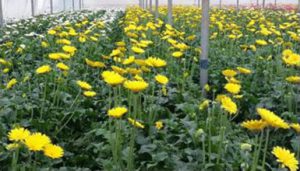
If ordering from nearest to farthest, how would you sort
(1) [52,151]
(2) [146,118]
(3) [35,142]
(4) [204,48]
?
(3) [35,142] → (1) [52,151] → (2) [146,118] → (4) [204,48]

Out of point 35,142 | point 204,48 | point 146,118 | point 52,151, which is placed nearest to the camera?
point 35,142

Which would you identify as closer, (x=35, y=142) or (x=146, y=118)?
(x=35, y=142)

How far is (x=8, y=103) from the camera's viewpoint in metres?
2.72

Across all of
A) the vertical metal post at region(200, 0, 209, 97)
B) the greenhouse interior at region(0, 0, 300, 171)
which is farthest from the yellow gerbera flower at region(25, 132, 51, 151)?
the vertical metal post at region(200, 0, 209, 97)

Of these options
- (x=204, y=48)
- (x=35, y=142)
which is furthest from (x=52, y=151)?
(x=204, y=48)

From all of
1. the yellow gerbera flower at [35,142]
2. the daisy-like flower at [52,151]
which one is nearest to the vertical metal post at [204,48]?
the daisy-like flower at [52,151]

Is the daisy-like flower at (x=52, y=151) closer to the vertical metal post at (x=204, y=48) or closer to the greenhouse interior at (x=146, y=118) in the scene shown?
the greenhouse interior at (x=146, y=118)

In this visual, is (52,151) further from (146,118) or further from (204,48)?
(204,48)

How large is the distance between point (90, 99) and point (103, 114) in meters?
0.23

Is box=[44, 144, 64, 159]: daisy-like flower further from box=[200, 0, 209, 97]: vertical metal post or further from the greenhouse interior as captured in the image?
box=[200, 0, 209, 97]: vertical metal post

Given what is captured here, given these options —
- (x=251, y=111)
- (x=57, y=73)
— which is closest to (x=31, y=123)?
(x=57, y=73)

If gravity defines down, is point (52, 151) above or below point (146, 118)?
above

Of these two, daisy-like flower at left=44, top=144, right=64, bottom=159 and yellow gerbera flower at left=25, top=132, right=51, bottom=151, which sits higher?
yellow gerbera flower at left=25, top=132, right=51, bottom=151

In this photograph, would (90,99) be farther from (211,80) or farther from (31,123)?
(211,80)
